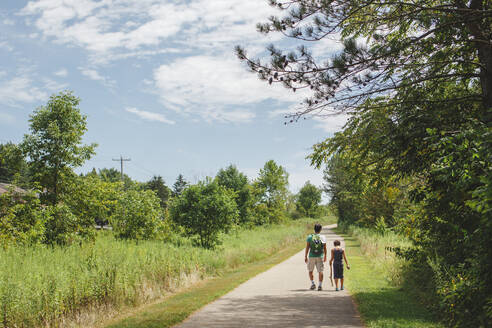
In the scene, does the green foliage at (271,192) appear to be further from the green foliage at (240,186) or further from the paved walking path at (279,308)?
the paved walking path at (279,308)

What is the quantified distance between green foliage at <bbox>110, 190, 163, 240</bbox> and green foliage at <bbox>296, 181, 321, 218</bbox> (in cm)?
6910

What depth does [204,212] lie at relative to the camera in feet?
64.8

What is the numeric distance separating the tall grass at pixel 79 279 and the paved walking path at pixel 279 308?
7.17 feet

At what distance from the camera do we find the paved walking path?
25.0ft

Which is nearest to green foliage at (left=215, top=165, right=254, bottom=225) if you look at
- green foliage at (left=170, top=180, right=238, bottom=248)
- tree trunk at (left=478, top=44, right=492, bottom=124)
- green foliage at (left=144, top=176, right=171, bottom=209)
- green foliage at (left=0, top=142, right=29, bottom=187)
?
green foliage at (left=170, top=180, right=238, bottom=248)

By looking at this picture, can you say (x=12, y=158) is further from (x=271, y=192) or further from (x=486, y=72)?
(x=271, y=192)

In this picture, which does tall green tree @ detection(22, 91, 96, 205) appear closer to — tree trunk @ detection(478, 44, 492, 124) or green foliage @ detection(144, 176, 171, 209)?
tree trunk @ detection(478, 44, 492, 124)

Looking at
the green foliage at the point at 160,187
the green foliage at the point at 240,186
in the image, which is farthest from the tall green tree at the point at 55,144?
the green foliage at the point at 160,187

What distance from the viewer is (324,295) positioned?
10547mm

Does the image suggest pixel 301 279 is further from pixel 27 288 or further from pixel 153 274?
pixel 27 288

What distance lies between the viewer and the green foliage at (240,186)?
51.0 meters

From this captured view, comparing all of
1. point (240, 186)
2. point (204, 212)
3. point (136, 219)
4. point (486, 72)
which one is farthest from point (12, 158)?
point (240, 186)

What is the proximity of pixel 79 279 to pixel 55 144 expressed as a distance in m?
9.04

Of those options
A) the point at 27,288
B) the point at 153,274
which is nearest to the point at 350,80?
the point at 27,288
